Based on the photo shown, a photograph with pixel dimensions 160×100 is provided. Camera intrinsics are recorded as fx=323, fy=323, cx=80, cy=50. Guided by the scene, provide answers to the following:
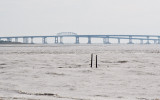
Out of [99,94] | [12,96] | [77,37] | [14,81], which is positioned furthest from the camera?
[77,37]

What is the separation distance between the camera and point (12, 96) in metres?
11.3

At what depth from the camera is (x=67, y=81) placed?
15773 mm

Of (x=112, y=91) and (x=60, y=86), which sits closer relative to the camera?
(x=112, y=91)

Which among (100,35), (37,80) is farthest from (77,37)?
(37,80)

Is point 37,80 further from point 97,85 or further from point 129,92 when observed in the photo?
point 129,92

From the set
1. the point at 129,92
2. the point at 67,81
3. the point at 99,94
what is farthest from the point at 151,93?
the point at 67,81

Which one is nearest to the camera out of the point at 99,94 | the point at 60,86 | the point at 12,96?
the point at 12,96

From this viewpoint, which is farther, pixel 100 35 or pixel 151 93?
pixel 100 35

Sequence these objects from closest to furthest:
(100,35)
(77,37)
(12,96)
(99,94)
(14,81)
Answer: (12,96), (99,94), (14,81), (100,35), (77,37)

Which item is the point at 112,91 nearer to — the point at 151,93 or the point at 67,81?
the point at 151,93

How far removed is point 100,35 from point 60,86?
424 feet

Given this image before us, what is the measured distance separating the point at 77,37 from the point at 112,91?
458ft

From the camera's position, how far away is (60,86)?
46.6ft

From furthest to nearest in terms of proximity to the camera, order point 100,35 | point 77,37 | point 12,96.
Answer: point 77,37 → point 100,35 → point 12,96
